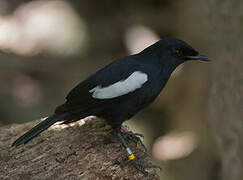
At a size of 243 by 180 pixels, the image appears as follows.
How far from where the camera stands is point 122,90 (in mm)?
3688

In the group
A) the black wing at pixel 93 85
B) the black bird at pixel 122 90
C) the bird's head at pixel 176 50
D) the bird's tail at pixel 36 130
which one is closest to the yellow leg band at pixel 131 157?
the black bird at pixel 122 90

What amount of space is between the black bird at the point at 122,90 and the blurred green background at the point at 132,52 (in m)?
2.28

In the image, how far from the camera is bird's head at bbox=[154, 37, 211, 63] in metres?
3.86

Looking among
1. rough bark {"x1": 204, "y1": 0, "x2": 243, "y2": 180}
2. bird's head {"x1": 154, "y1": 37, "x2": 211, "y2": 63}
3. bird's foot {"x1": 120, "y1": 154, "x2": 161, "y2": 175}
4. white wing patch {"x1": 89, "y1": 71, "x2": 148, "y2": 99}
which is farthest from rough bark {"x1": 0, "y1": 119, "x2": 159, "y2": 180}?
rough bark {"x1": 204, "y1": 0, "x2": 243, "y2": 180}

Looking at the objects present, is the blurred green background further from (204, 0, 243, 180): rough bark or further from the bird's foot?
the bird's foot

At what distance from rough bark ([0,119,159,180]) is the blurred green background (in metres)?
2.57

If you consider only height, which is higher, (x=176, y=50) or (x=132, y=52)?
(x=176, y=50)

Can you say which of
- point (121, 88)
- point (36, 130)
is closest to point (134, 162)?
point (121, 88)

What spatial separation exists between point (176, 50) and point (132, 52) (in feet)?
15.6

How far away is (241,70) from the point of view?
5676 mm

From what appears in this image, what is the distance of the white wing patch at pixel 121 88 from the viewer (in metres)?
3.68

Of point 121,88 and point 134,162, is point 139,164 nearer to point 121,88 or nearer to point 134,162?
point 134,162

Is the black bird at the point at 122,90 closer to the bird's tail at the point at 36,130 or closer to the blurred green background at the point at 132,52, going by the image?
the bird's tail at the point at 36,130

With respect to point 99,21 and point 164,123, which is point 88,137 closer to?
point 164,123
